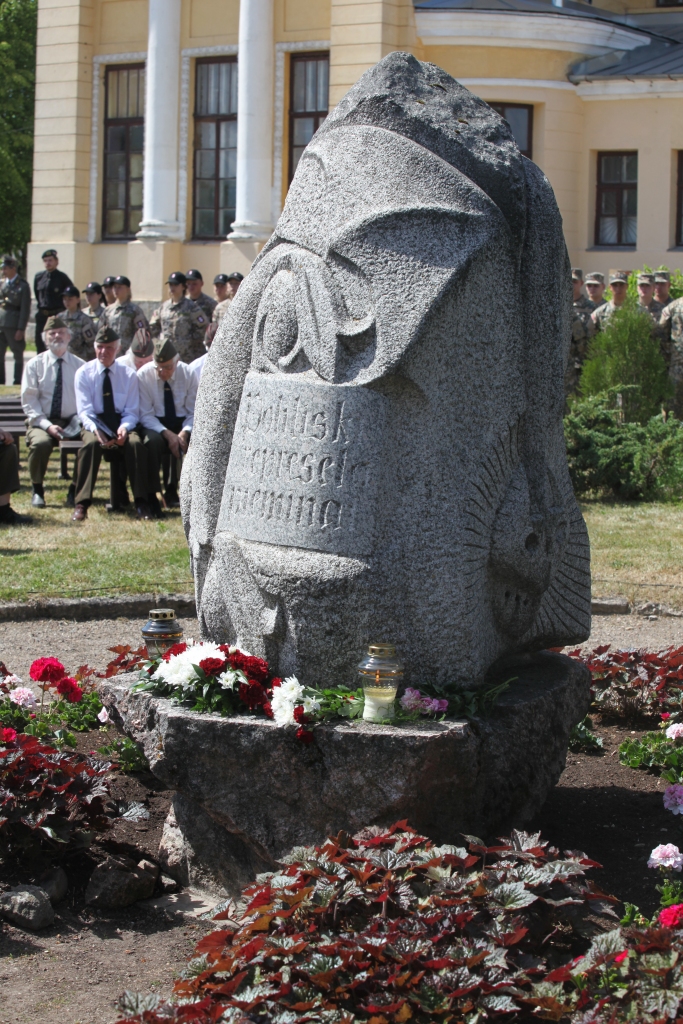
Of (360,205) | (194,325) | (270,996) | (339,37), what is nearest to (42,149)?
(339,37)

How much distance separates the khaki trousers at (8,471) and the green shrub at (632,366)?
617 centimetres


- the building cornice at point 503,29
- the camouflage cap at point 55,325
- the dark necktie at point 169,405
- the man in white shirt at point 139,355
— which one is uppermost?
the building cornice at point 503,29

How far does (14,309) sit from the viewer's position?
19.4 metres

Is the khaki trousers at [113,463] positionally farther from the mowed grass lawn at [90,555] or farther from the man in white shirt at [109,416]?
the mowed grass lawn at [90,555]

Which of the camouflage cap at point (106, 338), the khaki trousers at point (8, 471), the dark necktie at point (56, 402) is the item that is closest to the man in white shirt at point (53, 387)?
the dark necktie at point (56, 402)

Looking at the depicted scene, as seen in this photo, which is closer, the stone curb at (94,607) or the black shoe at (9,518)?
the stone curb at (94,607)

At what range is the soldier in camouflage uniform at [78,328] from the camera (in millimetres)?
15383

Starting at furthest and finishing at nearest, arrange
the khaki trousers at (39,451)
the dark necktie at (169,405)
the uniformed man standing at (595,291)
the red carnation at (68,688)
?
the uniformed man standing at (595,291)
the dark necktie at (169,405)
the khaki trousers at (39,451)
the red carnation at (68,688)

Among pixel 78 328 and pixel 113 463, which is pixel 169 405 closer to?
pixel 113 463

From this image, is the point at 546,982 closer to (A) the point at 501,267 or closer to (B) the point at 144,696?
(B) the point at 144,696

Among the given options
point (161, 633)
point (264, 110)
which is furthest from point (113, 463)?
point (264, 110)

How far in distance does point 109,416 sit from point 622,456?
177 inches

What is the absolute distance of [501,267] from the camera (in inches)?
155

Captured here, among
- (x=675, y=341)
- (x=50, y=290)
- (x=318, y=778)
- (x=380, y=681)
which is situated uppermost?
(x=50, y=290)
